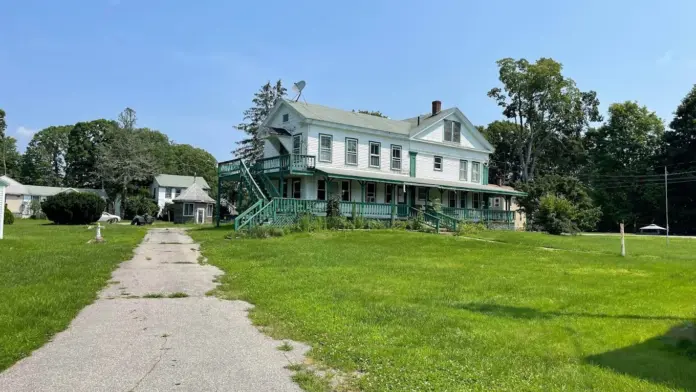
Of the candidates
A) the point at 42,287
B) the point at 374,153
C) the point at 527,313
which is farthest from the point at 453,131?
the point at 42,287

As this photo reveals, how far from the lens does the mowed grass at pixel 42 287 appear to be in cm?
589

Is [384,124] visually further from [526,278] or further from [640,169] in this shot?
[640,169]

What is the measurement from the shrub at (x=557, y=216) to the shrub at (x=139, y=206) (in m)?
49.5

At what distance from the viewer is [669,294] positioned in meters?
9.26

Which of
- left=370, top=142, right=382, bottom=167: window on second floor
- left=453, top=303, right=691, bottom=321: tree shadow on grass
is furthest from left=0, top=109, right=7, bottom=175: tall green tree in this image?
left=453, top=303, right=691, bottom=321: tree shadow on grass

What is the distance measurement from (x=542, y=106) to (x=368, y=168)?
32025 millimetres

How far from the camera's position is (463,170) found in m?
37.5

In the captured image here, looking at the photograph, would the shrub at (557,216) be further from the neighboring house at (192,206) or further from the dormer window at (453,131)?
the neighboring house at (192,206)

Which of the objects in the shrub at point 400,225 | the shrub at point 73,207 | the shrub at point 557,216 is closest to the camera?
the shrub at point 400,225

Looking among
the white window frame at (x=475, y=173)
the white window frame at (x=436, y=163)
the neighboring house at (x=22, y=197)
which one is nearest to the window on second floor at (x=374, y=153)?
the white window frame at (x=436, y=163)

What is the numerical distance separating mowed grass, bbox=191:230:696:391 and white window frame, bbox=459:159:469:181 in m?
22.6

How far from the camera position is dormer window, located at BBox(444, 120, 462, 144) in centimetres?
3638

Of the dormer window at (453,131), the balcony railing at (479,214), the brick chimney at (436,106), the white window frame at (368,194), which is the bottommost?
the balcony railing at (479,214)

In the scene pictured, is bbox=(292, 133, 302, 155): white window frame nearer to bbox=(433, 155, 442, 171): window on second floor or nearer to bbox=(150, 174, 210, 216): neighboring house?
bbox=(433, 155, 442, 171): window on second floor
